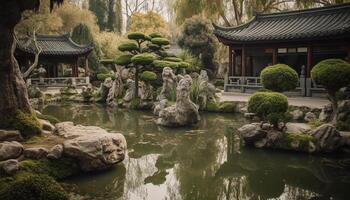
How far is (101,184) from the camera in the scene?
729 cm

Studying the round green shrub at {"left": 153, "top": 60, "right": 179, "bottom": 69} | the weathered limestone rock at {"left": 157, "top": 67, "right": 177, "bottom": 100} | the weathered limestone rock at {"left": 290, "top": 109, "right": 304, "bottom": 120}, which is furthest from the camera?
the round green shrub at {"left": 153, "top": 60, "right": 179, "bottom": 69}

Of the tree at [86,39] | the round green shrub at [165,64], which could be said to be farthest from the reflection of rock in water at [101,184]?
the tree at [86,39]

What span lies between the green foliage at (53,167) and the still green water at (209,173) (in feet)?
0.63

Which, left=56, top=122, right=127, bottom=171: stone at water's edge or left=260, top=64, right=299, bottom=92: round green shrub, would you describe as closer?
left=56, top=122, right=127, bottom=171: stone at water's edge

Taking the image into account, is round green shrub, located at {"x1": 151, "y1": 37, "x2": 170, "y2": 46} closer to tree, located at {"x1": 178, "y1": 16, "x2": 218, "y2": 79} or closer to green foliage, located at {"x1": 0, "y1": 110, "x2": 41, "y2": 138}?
tree, located at {"x1": 178, "y1": 16, "x2": 218, "y2": 79}

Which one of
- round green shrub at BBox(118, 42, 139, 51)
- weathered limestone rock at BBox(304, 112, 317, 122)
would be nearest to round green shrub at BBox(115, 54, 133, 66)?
round green shrub at BBox(118, 42, 139, 51)

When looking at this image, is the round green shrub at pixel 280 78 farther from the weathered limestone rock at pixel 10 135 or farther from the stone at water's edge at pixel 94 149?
the weathered limestone rock at pixel 10 135

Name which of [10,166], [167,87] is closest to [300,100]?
[167,87]

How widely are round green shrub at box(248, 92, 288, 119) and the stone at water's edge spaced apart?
4313 mm

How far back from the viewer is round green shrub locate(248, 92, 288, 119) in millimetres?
10250

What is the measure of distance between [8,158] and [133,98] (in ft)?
43.7

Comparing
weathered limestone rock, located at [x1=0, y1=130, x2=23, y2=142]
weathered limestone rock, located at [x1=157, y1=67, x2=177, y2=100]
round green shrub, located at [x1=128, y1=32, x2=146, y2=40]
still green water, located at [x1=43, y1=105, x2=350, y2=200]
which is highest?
round green shrub, located at [x1=128, y1=32, x2=146, y2=40]

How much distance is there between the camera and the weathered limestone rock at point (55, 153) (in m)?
7.35

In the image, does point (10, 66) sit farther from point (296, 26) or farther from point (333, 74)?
point (296, 26)
